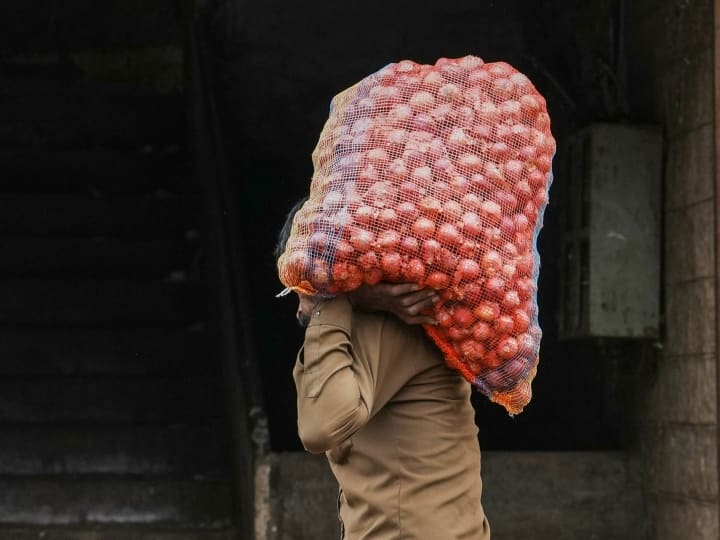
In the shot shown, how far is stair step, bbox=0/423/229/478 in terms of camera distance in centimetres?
573

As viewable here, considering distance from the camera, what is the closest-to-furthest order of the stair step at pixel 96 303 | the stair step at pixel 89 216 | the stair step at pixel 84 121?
the stair step at pixel 96 303 → the stair step at pixel 89 216 → the stair step at pixel 84 121

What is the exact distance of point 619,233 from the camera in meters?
5.21

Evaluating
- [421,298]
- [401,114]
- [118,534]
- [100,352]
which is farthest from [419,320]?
[100,352]

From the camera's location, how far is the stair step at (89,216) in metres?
6.79

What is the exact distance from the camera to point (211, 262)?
6188 millimetres

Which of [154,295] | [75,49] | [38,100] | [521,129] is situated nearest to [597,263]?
[154,295]

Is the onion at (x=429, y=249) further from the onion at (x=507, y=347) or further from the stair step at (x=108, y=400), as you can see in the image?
the stair step at (x=108, y=400)

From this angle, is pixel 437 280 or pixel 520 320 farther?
pixel 520 320

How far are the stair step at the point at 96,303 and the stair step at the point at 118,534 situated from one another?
1283 millimetres

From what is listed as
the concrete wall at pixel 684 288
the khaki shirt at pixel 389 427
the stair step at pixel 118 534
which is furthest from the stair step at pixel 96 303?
the khaki shirt at pixel 389 427

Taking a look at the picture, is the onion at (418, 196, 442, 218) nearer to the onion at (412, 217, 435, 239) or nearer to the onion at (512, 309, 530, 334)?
the onion at (412, 217, 435, 239)

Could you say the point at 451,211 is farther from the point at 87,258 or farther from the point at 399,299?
the point at 87,258

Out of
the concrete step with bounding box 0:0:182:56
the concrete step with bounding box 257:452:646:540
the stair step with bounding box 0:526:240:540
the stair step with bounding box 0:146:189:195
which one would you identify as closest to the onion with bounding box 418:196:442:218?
the concrete step with bounding box 257:452:646:540

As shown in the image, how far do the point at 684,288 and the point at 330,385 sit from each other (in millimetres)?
3016
